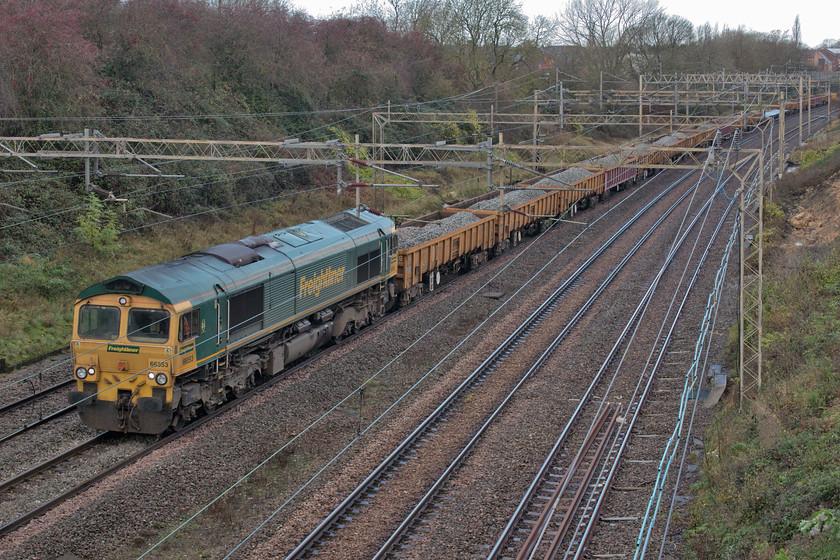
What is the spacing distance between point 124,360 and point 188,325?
133 cm

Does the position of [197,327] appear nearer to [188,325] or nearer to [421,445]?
[188,325]

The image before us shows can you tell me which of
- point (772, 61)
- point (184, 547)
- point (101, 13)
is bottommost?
point (184, 547)

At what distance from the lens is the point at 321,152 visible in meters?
43.7

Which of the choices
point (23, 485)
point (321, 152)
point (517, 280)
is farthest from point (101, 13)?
point (23, 485)

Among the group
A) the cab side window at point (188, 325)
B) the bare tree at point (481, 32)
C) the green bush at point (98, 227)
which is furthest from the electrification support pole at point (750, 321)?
the bare tree at point (481, 32)

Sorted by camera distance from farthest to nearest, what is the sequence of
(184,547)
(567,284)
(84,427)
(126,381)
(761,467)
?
(567,284) → (84,427) → (126,381) → (761,467) → (184,547)

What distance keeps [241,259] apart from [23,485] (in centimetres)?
618

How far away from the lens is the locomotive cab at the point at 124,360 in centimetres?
1530

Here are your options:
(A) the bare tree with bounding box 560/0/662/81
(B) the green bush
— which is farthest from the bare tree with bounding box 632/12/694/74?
(B) the green bush

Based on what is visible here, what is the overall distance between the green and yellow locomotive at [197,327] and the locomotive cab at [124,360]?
19mm

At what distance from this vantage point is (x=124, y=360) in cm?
1544

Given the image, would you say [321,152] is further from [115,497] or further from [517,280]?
[115,497]

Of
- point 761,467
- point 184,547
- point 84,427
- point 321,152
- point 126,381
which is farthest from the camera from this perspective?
point 321,152

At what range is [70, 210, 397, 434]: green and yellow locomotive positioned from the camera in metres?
A: 15.4
